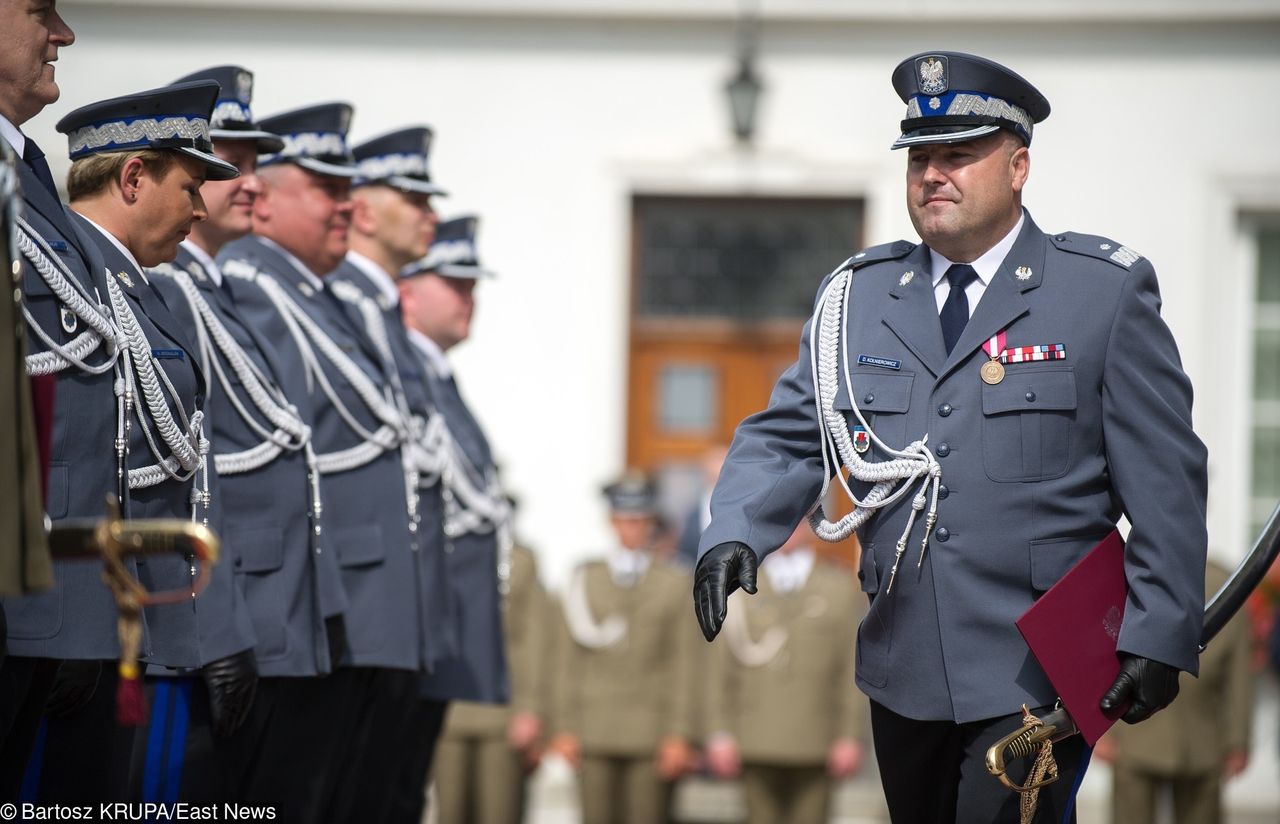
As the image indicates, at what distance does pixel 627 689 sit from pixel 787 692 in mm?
756

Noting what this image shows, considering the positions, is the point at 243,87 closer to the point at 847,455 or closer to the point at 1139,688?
the point at 847,455

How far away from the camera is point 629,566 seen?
8477 mm

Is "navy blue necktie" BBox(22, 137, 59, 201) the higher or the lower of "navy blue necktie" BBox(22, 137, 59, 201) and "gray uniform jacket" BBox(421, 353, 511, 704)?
the higher

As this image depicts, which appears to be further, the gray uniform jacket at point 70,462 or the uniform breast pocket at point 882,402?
the uniform breast pocket at point 882,402

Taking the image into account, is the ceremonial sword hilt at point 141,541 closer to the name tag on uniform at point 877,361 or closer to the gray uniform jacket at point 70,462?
the gray uniform jacket at point 70,462

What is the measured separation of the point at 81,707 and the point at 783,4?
764 cm

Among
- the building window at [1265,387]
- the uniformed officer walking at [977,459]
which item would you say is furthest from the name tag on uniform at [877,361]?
the building window at [1265,387]

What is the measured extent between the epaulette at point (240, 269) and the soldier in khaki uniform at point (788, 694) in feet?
11.8

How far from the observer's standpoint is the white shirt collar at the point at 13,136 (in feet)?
11.2

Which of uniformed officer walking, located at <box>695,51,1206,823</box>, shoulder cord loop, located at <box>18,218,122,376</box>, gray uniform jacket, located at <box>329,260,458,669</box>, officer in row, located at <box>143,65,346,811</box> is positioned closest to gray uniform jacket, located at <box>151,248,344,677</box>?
officer in row, located at <box>143,65,346,811</box>

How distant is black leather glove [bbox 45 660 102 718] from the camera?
342cm

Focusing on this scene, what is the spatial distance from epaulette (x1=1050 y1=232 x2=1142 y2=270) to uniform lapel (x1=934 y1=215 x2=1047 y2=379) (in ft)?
0.20

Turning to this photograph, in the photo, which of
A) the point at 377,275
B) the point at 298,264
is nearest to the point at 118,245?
the point at 298,264

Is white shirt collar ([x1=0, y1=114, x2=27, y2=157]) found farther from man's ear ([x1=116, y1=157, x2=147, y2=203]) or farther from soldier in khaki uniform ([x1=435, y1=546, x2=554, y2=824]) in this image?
soldier in khaki uniform ([x1=435, y1=546, x2=554, y2=824])
